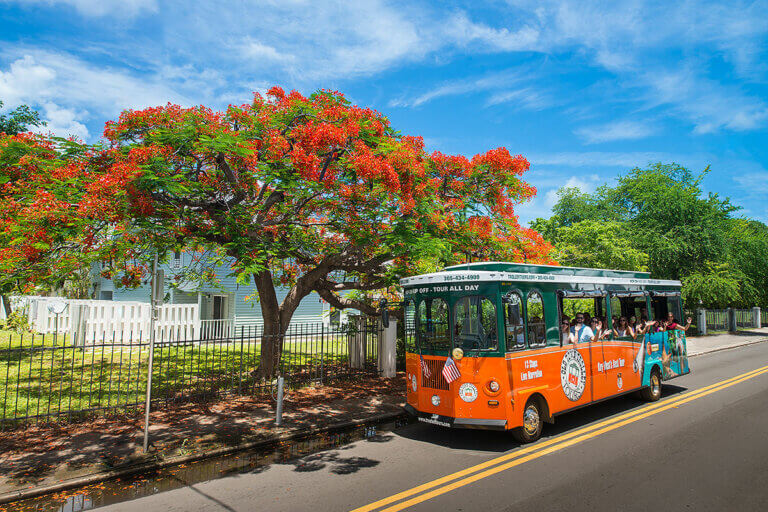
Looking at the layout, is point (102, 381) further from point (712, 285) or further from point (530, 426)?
point (712, 285)

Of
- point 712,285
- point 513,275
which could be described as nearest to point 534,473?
point 513,275

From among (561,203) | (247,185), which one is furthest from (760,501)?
(561,203)

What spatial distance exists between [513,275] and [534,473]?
10.3ft

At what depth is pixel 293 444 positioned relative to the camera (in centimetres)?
830

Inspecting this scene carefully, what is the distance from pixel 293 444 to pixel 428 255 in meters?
4.63

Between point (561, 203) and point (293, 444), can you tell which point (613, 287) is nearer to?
point (293, 444)

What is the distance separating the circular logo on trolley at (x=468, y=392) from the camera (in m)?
7.57

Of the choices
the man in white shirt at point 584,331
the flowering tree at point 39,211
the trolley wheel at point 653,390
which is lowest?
the trolley wheel at point 653,390

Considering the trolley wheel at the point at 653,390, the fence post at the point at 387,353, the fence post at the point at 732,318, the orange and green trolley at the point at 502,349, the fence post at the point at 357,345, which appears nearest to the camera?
the orange and green trolley at the point at 502,349

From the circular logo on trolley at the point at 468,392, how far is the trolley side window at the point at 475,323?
0.63 m

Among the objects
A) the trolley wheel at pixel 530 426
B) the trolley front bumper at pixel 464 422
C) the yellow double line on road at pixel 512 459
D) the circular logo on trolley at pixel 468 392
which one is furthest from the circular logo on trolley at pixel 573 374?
the circular logo on trolley at pixel 468 392

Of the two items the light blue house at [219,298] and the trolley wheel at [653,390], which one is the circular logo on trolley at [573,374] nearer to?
the trolley wheel at [653,390]

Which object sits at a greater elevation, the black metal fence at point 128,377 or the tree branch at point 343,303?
the tree branch at point 343,303

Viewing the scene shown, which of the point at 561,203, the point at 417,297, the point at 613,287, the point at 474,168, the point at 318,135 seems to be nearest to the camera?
the point at 417,297
